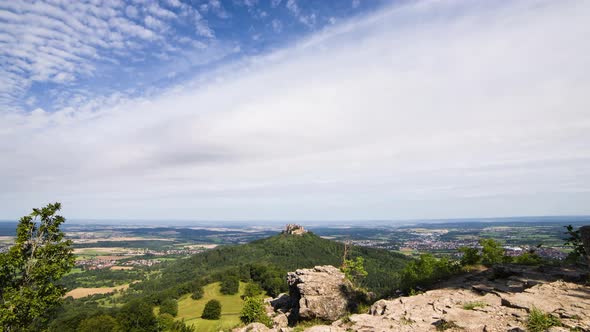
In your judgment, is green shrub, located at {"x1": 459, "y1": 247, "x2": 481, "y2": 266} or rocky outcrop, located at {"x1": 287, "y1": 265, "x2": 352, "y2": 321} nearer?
rocky outcrop, located at {"x1": 287, "y1": 265, "x2": 352, "y2": 321}

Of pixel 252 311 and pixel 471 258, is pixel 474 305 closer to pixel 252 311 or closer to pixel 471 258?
pixel 471 258

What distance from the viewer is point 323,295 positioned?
94.1 feet

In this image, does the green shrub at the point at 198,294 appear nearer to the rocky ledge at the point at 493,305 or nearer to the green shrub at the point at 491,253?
the rocky ledge at the point at 493,305

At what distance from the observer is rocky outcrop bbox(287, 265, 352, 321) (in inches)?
1080

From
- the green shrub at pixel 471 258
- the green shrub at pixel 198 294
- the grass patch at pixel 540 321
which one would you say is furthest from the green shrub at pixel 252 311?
the green shrub at pixel 198 294

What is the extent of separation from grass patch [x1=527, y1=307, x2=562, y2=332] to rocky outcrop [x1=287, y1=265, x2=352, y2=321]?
1791 centimetres

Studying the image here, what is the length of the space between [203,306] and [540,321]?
98.1 meters

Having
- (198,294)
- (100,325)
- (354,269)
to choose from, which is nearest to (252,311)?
(354,269)

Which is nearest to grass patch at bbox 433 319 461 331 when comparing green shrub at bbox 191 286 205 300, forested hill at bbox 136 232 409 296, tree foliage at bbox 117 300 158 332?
tree foliage at bbox 117 300 158 332

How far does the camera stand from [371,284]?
12531 centimetres

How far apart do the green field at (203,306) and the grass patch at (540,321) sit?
69390mm

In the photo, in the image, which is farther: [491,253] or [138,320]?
[138,320]

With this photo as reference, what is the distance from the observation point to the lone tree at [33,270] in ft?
71.7

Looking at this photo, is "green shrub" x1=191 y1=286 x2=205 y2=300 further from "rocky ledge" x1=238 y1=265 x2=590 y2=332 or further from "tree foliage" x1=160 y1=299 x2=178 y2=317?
"rocky ledge" x1=238 y1=265 x2=590 y2=332
